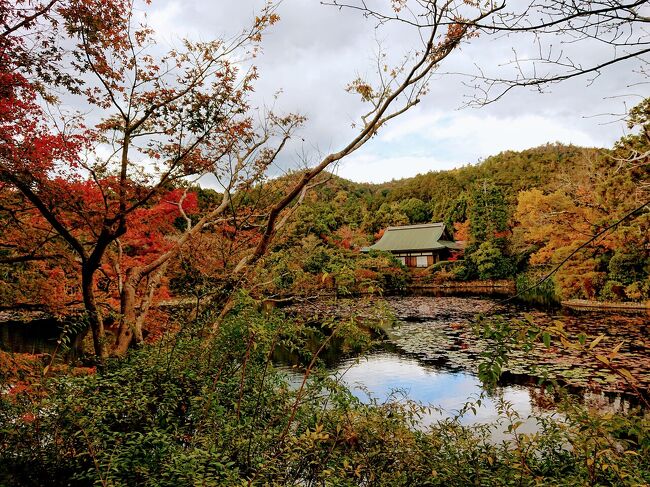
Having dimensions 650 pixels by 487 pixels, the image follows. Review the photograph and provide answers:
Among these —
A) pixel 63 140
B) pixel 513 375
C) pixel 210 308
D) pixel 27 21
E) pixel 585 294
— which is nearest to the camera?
pixel 27 21

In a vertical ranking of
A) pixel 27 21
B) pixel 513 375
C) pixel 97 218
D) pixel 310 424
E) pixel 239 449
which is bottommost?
pixel 513 375

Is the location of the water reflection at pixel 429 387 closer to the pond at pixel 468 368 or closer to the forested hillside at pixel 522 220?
the pond at pixel 468 368

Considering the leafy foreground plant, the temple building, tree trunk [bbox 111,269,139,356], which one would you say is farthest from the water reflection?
the temple building

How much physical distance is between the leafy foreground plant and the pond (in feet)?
2.28

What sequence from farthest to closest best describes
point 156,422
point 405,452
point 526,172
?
point 526,172 → point 405,452 → point 156,422

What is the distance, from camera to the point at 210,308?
4055mm

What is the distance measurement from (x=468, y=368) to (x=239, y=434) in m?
7.56

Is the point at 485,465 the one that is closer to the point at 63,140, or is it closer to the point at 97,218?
the point at 97,218

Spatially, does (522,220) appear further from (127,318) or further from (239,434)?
(239,434)

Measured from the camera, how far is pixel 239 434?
2.60 metres

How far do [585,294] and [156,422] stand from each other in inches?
713

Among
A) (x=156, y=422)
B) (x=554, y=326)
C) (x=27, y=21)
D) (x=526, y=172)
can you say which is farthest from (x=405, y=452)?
(x=526, y=172)

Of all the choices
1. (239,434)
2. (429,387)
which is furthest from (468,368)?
(239,434)

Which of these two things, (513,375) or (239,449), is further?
(513,375)
